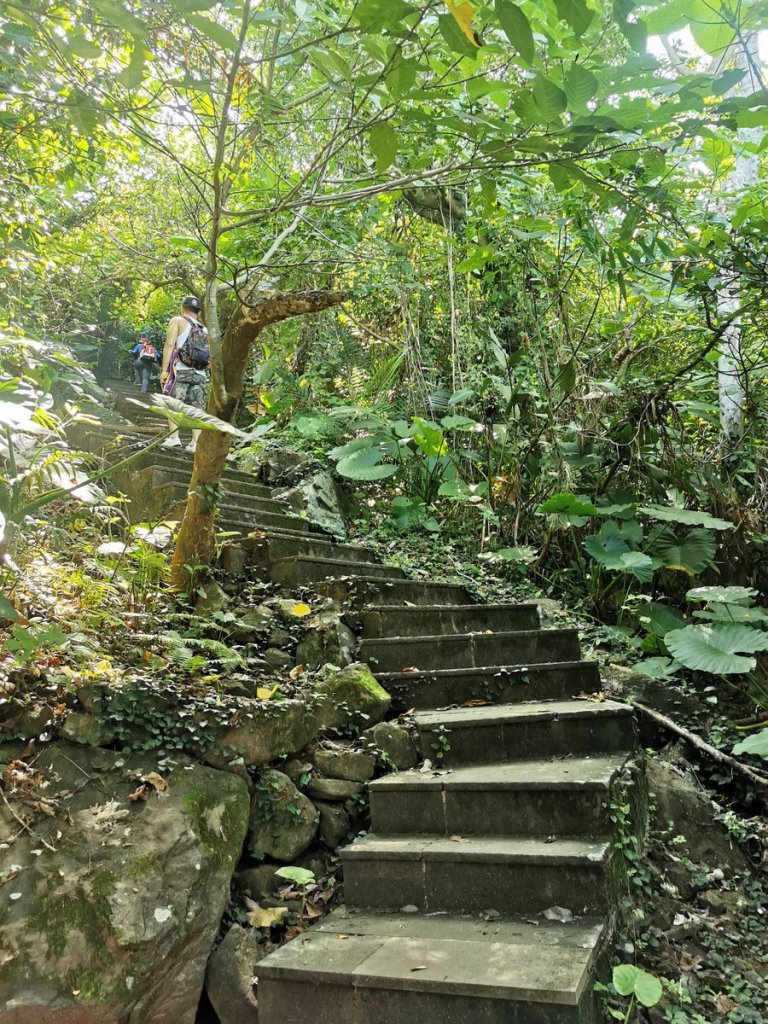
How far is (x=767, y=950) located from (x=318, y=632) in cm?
206

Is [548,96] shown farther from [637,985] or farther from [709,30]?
[637,985]

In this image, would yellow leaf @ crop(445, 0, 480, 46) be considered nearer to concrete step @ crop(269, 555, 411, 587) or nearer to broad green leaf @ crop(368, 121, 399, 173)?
broad green leaf @ crop(368, 121, 399, 173)

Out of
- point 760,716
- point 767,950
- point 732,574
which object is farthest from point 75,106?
point 732,574

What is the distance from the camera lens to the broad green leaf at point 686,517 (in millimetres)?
3830

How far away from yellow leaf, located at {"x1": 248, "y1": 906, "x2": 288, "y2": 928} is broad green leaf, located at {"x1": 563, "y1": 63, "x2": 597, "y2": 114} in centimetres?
248

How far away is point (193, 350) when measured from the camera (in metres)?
5.68

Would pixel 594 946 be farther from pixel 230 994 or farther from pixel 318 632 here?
pixel 318 632

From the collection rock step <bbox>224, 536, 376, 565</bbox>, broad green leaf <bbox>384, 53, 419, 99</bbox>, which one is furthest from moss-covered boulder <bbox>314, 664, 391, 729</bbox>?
broad green leaf <bbox>384, 53, 419, 99</bbox>

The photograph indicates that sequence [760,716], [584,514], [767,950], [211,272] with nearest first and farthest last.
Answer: [767,950]
[211,272]
[760,716]
[584,514]

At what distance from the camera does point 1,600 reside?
167 cm

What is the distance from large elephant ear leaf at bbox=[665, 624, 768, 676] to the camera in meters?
3.09

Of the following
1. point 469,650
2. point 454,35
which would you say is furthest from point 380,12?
point 469,650

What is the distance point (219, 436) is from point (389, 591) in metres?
1.38

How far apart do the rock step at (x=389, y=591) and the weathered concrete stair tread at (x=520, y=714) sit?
33.0 inches
